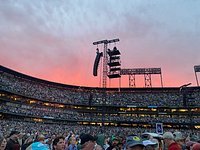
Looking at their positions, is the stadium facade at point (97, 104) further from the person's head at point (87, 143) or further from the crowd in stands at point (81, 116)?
the person's head at point (87, 143)

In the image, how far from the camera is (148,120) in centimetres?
6706

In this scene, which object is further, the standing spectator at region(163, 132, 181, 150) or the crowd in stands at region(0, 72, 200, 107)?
the crowd in stands at region(0, 72, 200, 107)

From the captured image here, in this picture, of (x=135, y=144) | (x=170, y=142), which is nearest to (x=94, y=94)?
(x=170, y=142)

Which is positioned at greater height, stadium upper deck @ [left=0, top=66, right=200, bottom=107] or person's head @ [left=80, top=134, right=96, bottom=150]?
stadium upper deck @ [left=0, top=66, right=200, bottom=107]

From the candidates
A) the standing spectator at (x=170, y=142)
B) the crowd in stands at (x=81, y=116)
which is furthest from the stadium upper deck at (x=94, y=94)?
the standing spectator at (x=170, y=142)

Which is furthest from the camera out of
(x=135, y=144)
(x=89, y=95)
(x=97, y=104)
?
(x=89, y=95)

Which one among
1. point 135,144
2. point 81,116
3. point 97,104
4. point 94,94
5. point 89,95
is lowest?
point 135,144

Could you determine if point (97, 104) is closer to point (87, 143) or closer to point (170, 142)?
point (170, 142)

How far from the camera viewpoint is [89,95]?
76062mm

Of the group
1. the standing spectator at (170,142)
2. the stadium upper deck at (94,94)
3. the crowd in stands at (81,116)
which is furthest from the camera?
the stadium upper deck at (94,94)

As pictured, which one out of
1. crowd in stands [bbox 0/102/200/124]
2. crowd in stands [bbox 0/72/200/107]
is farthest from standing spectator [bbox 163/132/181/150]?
crowd in stands [bbox 0/102/200/124]

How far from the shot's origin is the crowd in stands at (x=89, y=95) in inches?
2448

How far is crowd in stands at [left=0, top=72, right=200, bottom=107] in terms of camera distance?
62181 millimetres

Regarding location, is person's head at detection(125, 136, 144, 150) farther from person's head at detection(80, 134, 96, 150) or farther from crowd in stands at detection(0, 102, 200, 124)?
crowd in stands at detection(0, 102, 200, 124)
